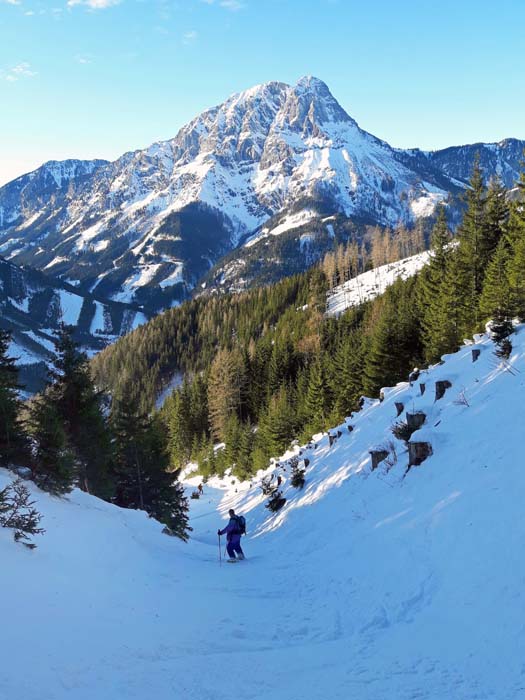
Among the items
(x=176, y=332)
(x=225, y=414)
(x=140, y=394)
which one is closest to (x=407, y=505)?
(x=225, y=414)

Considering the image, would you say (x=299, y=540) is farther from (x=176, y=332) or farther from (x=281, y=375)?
(x=176, y=332)

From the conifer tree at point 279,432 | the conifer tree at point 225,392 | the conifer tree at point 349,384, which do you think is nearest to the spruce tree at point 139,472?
the conifer tree at point 349,384

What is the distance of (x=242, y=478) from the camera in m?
47.1

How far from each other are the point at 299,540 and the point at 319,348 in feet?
202

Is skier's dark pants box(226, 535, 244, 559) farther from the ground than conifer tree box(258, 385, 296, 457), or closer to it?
farther from the ground

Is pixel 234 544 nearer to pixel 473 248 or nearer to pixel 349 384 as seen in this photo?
pixel 349 384

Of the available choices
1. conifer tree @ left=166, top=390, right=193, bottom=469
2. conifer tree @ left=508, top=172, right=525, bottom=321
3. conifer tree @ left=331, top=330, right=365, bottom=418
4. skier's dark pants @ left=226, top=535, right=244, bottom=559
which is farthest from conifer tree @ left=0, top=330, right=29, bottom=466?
conifer tree @ left=166, top=390, right=193, bottom=469

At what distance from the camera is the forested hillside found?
33.5 metres

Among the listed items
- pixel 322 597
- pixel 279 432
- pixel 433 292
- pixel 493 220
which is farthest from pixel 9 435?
pixel 493 220

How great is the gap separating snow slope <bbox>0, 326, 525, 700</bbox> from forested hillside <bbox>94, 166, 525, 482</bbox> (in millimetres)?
6844

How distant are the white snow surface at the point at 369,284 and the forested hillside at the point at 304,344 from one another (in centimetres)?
842

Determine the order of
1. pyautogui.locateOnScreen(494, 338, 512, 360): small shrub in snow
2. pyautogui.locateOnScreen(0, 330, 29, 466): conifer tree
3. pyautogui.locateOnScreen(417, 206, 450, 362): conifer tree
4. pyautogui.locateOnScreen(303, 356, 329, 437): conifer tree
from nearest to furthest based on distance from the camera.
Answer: pyautogui.locateOnScreen(0, 330, 29, 466): conifer tree, pyautogui.locateOnScreen(494, 338, 512, 360): small shrub in snow, pyautogui.locateOnScreen(417, 206, 450, 362): conifer tree, pyautogui.locateOnScreen(303, 356, 329, 437): conifer tree

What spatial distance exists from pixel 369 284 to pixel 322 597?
111 meters

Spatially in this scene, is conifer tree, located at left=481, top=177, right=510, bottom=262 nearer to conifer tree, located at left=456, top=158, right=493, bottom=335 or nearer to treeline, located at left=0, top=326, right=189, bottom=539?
conifer tree, located at left=456, top=158, right=493, bottom=335
